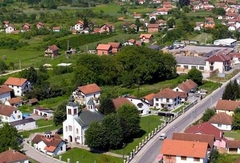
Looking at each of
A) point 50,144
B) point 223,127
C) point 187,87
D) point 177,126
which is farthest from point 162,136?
point 187,87

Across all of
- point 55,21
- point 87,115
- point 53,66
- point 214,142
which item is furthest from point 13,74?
point 55,21

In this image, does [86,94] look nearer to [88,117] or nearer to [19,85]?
[19,85]

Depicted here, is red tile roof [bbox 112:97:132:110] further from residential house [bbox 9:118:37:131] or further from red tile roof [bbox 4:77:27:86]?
red tile roof [bbox 4:77:27:86]

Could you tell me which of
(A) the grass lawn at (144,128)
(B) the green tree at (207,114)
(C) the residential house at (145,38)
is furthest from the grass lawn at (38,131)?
(C) the residential house at (145,38)

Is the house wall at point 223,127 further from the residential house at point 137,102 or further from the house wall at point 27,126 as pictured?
the house wall at point 27,126

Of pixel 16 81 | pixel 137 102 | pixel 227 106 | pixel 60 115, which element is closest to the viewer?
pixel 60 115

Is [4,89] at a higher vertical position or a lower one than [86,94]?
lower
